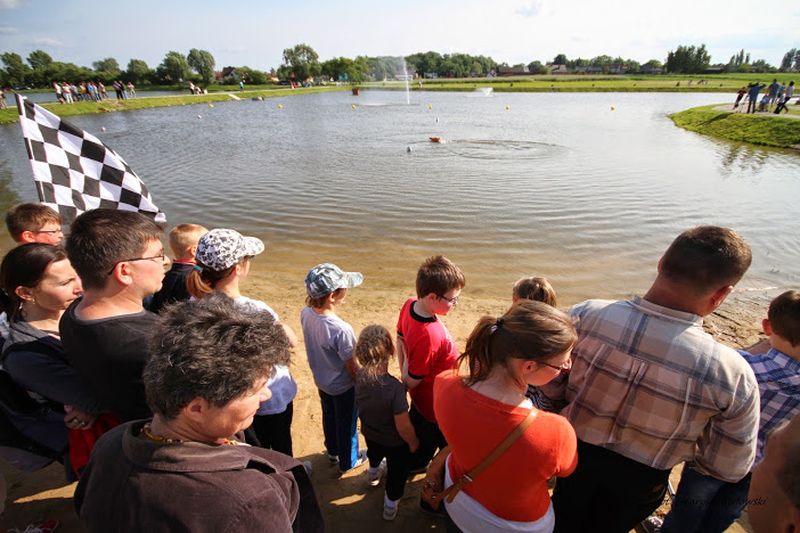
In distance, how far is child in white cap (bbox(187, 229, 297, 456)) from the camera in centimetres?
268

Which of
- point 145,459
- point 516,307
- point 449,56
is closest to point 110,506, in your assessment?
point 145,459

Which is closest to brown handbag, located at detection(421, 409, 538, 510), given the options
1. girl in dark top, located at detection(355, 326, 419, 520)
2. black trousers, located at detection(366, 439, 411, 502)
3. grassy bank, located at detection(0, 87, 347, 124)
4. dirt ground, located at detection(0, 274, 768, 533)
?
girl in dark top, located at detection(355, 326, 419, 520)

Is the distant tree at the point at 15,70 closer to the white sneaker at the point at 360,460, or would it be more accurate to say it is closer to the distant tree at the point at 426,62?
the distant tree at the point at 426,62

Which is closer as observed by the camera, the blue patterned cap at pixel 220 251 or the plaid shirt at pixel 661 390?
the plaid shirt at pixel 661 390

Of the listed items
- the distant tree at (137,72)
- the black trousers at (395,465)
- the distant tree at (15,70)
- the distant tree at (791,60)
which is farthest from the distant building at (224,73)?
the distant tree at (791,60)

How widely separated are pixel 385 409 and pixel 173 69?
105868 millimetres

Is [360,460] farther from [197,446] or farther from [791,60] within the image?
[791,60]

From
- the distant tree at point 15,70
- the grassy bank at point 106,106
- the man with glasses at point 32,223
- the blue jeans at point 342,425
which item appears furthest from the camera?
the distant tree at point 15,70

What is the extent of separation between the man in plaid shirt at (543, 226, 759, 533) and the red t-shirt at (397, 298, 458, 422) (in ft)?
3.02

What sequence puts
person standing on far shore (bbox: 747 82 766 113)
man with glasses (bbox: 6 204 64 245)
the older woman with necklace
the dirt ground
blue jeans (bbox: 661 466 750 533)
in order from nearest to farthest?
the older woman with necklace
blue jeans (bbox: 661 466 750 533)
the dirt ground
man with glasses (bbox: 6 204 64 245)
person standing on far shore (bbox: 747 82 766 113)

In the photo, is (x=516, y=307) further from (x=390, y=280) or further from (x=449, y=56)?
(x=449, y=56)

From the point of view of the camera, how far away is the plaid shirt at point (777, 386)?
7.29 ft

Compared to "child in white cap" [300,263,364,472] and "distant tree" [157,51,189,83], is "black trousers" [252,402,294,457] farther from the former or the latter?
"distant tree" [157,51,189,83]

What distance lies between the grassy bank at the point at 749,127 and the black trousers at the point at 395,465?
76.2ft
